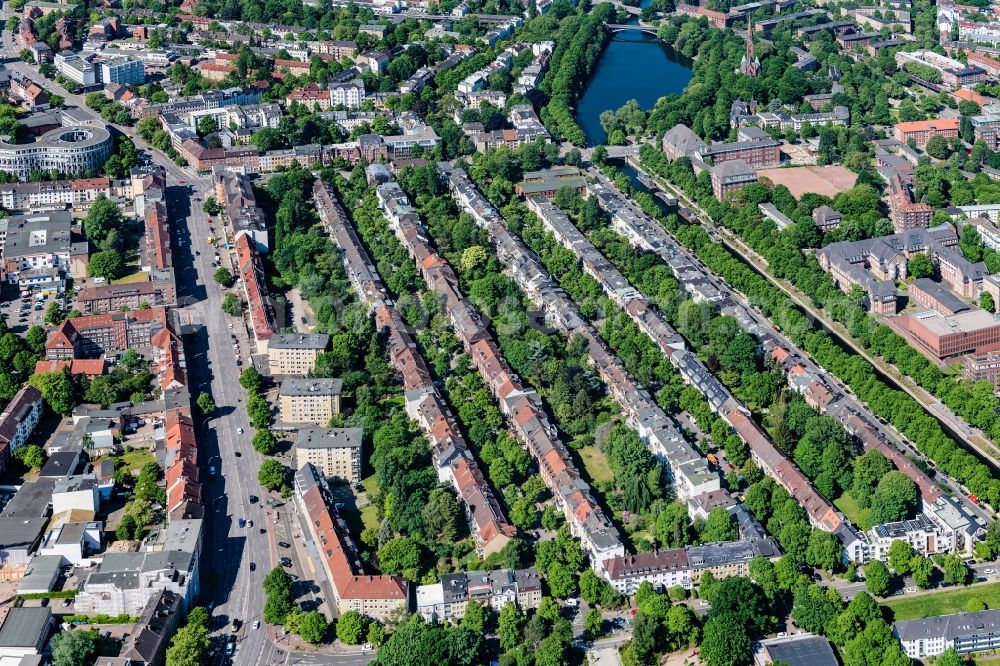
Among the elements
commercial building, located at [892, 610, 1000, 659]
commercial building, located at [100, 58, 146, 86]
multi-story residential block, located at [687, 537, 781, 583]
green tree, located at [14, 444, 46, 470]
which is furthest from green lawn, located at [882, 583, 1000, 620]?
commercial building, located at [100, 58, 146, 86]

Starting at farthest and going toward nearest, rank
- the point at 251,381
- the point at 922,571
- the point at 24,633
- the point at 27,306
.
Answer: the point at 27,306 < the point at 251,381 < the point at 922,571 < the point at 24,633

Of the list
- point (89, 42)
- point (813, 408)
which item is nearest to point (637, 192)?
point (813, 408)

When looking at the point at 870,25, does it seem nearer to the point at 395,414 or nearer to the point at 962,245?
the point at 962,245

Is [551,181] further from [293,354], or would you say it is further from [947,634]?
[947,634]

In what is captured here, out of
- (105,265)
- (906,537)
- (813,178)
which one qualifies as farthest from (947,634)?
(813,178)

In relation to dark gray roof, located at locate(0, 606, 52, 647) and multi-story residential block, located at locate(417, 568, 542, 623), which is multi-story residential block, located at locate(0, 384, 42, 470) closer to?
dark gray roof, located at locate(0, 606, 52, 647)

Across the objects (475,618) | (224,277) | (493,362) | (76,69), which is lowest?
(475,618)

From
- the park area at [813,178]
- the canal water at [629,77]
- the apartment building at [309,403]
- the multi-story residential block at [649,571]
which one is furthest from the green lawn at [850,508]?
the canal water at [629,77]
